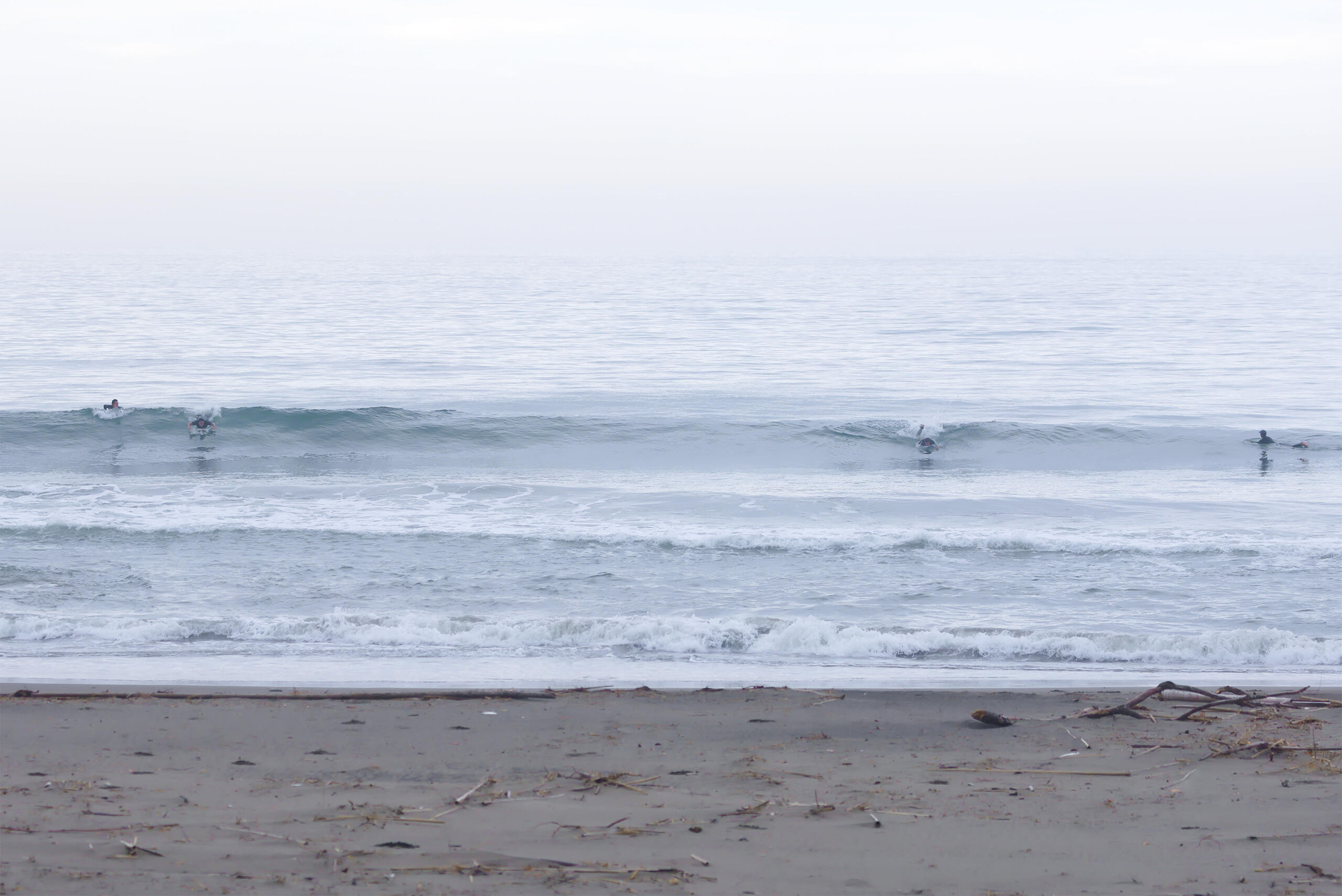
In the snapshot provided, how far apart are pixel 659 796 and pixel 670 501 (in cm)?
1152

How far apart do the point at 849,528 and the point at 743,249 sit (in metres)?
170

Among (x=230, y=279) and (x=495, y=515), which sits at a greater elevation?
(x=230, y=279)

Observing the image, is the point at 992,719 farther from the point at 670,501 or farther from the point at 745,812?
the point at 670,501

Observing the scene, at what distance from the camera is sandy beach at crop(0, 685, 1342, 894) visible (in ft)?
14.4

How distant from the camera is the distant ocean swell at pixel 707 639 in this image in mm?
9203

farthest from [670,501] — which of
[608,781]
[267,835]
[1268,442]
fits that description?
[1268,442]

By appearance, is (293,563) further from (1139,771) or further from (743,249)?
(743,249)

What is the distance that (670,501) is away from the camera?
1688 centimetres

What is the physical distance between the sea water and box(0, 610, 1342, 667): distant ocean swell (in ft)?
0.12

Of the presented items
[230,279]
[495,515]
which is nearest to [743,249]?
[230,279]

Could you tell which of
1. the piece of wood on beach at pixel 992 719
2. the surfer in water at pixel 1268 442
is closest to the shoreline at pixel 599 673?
the piece of wood on beach at pixel 992 719

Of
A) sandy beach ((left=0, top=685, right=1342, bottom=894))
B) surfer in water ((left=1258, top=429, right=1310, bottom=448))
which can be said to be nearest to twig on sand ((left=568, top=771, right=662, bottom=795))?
sandy beach ((left=0, top=685, right=1342, bottom=894))

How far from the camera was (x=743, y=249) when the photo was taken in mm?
179875

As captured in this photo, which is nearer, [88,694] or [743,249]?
[88,694]
